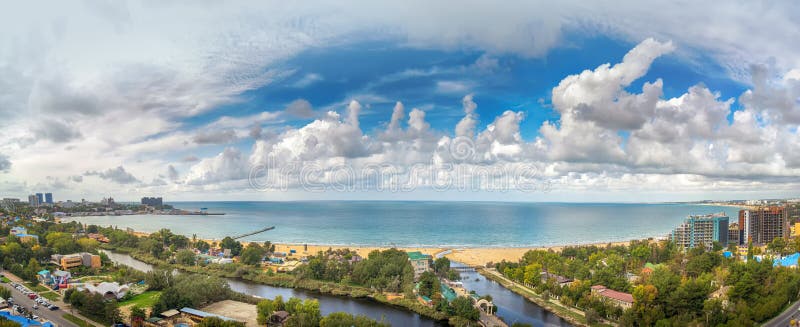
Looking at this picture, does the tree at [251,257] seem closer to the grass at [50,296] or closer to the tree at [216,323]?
the grass at [50,296]

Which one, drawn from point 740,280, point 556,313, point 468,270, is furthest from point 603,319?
point 468,270

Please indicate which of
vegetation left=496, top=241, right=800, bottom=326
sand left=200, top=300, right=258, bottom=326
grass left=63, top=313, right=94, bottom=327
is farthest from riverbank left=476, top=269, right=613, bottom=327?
grass left=63, top=313, right=94, bottom=327

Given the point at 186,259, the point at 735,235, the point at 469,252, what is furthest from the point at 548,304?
the point at 735,235

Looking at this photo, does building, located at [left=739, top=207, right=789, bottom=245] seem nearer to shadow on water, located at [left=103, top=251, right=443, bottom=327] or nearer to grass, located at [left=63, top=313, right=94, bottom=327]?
shadow on water, located at [left=103, top=251, right=443, bottom=327]

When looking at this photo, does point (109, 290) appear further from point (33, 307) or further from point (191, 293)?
point (191, 293)

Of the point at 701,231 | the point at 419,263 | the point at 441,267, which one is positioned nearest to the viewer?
the point at 419,263

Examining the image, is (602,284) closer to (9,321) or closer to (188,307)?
(188,307)

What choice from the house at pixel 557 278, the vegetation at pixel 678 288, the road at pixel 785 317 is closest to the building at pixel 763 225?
the vegetation at pixel 678 288
